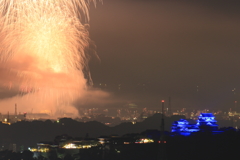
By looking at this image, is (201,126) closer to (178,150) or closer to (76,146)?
(178,150)

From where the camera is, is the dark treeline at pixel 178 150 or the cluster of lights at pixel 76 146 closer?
the dark treeline at pixel 178 150

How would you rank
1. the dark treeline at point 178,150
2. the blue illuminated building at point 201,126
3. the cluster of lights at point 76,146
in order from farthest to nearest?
1. the cluster of lights at point 76,146
2. the blue illuminated building at point 201,126
3. the dark treeline at point 178,150

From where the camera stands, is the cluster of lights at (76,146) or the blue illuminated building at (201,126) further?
the cluster of lights at (76,146)

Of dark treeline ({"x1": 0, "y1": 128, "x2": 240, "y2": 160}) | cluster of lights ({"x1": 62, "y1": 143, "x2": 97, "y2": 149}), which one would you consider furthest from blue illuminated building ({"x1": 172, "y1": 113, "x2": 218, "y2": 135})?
cluster of lights ({"x1": 62, "y1": 143, "x2": 97, "y2": 149})

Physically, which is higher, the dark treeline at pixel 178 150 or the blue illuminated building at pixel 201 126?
the blue illuminated building at pixel 201 126

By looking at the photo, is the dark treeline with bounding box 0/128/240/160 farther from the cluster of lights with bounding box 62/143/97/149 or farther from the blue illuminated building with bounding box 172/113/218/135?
the cluster of lights with bounding box 62/143/97/149

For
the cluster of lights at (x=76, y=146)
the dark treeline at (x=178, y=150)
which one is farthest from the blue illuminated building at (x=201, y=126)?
the cluster of lights at (x=76, y=146)

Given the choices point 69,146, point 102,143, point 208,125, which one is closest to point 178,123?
point 208,125

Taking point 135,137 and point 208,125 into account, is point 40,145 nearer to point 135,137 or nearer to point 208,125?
point 135,137

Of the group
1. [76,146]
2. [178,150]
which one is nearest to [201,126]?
[178,150]

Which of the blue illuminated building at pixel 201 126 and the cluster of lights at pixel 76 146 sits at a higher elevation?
the blue illuminated building at pixel 201 126

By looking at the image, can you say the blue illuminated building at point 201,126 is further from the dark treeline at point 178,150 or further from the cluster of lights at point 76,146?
the cluster of lights at point 76,146

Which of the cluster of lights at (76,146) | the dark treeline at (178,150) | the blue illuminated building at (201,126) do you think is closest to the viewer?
the dark treeline at (178,150)
